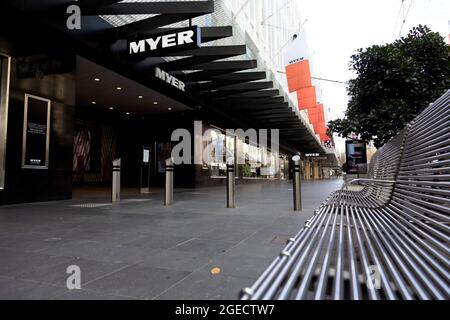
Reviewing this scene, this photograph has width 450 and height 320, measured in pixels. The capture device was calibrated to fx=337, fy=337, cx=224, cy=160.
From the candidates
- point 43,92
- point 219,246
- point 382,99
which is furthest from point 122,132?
point 219,246

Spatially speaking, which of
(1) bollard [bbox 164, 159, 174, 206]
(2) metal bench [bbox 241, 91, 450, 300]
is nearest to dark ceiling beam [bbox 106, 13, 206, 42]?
(1) bollard [bbox 164, 159, 174, 206]

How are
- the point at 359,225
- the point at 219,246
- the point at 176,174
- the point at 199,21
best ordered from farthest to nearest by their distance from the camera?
the point at 176,174 → the point at 199,21 → the point at 219,246 → the point at 359,225

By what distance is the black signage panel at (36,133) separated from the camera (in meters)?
8.19

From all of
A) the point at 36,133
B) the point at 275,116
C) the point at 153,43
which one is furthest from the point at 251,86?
the point at 36,133

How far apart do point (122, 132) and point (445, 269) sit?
21.3 m

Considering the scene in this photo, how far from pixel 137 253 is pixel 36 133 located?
6536 millimetres

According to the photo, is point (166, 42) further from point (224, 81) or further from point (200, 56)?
point (224, 81)

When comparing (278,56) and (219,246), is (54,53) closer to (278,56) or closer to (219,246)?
(219,246)

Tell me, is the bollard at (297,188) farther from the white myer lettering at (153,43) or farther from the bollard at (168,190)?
the white myer lettering at (153,43)

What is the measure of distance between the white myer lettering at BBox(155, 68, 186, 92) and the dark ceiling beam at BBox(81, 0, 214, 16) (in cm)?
325

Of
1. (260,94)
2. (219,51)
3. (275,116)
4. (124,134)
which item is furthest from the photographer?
(124,134)

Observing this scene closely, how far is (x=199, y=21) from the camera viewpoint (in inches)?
463

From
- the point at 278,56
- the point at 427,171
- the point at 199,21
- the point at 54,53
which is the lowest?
the point at 427,171

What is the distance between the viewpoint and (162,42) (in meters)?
8.57
